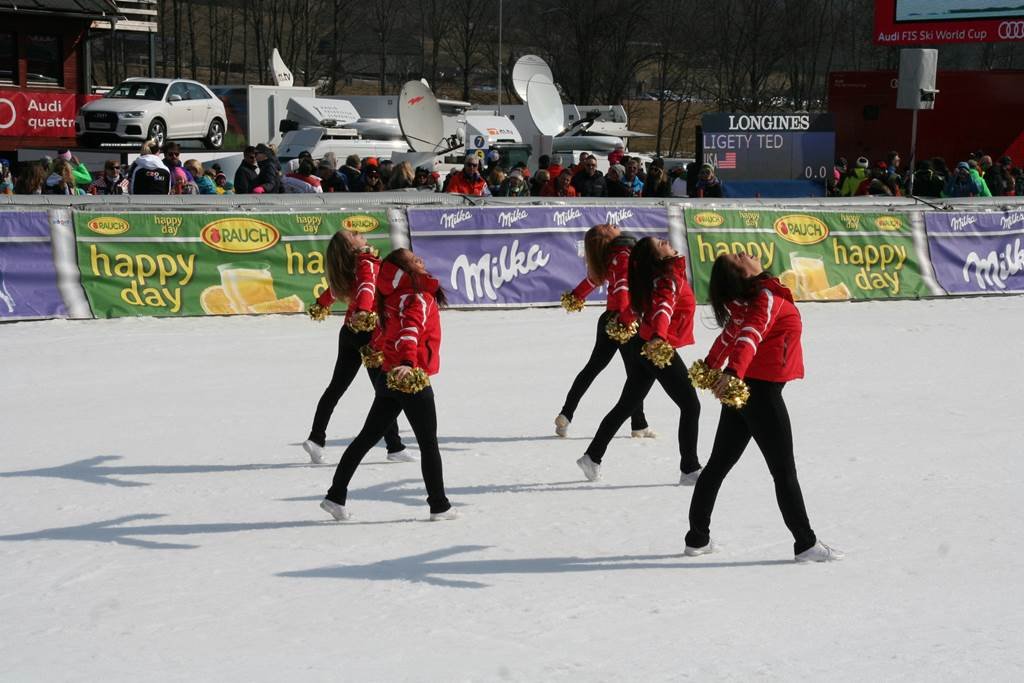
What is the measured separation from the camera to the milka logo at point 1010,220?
666 inches

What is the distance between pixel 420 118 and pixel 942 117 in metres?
13.6

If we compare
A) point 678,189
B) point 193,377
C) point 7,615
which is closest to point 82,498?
point 7,615

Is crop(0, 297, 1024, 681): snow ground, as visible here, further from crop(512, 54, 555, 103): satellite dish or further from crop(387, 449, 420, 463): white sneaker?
crop(512, 54, 555, 103): satellite dish

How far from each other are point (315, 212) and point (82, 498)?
7.27 metres

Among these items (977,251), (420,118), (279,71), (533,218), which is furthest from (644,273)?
(279,71)

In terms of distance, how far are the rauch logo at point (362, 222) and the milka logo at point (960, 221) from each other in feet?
24.9

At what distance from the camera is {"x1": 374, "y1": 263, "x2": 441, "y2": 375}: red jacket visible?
6359 millimetres

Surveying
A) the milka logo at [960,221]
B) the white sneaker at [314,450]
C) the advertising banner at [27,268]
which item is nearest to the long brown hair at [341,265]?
the white sneaker at [314,450]

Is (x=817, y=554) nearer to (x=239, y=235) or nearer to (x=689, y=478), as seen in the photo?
(x=689, y=478)

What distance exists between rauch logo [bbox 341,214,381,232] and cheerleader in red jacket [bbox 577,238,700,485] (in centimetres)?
695

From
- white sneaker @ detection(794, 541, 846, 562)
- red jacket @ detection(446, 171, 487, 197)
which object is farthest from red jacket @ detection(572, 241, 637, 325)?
red jacket @ detection(446, 171, 487, 197)

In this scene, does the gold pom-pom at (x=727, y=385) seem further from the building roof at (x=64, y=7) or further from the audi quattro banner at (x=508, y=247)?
the building roof at (x=64, y=7)

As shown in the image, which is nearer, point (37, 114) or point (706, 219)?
point (706, 219)

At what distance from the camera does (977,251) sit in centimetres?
1675
